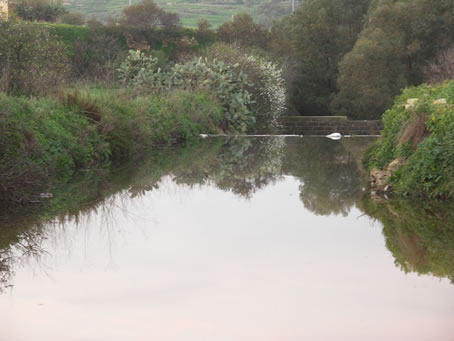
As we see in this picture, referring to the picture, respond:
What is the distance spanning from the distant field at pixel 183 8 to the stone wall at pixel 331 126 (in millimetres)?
72869

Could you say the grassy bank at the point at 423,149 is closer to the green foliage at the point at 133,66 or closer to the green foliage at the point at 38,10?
the green foliage at the point at 133,66

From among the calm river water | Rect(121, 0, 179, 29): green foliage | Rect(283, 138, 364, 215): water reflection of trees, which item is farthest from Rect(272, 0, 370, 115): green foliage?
the calm river water

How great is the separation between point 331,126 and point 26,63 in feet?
68.3

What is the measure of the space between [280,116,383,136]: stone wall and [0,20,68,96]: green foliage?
1634cm

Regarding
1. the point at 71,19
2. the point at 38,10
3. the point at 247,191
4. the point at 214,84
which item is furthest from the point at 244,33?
the point at 247,191

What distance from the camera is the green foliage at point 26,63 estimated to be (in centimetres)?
2258

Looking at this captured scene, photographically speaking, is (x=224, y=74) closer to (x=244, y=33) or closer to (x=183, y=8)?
(x=244, y=33)

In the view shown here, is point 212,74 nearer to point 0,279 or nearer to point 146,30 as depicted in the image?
point 146,30

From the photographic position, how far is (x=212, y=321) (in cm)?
634

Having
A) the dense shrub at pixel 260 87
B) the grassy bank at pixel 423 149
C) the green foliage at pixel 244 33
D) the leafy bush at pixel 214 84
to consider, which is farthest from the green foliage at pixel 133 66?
the grassy bank at pixel 423 149

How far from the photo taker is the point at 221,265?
8422mm

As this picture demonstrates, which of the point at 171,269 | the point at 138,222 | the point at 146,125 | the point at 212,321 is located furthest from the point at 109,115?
the point at 212,321

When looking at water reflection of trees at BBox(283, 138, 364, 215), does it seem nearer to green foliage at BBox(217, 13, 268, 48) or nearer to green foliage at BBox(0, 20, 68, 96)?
green foliage at BBox(0, 20, 68, 96)

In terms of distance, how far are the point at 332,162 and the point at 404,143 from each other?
7129 millimetres
